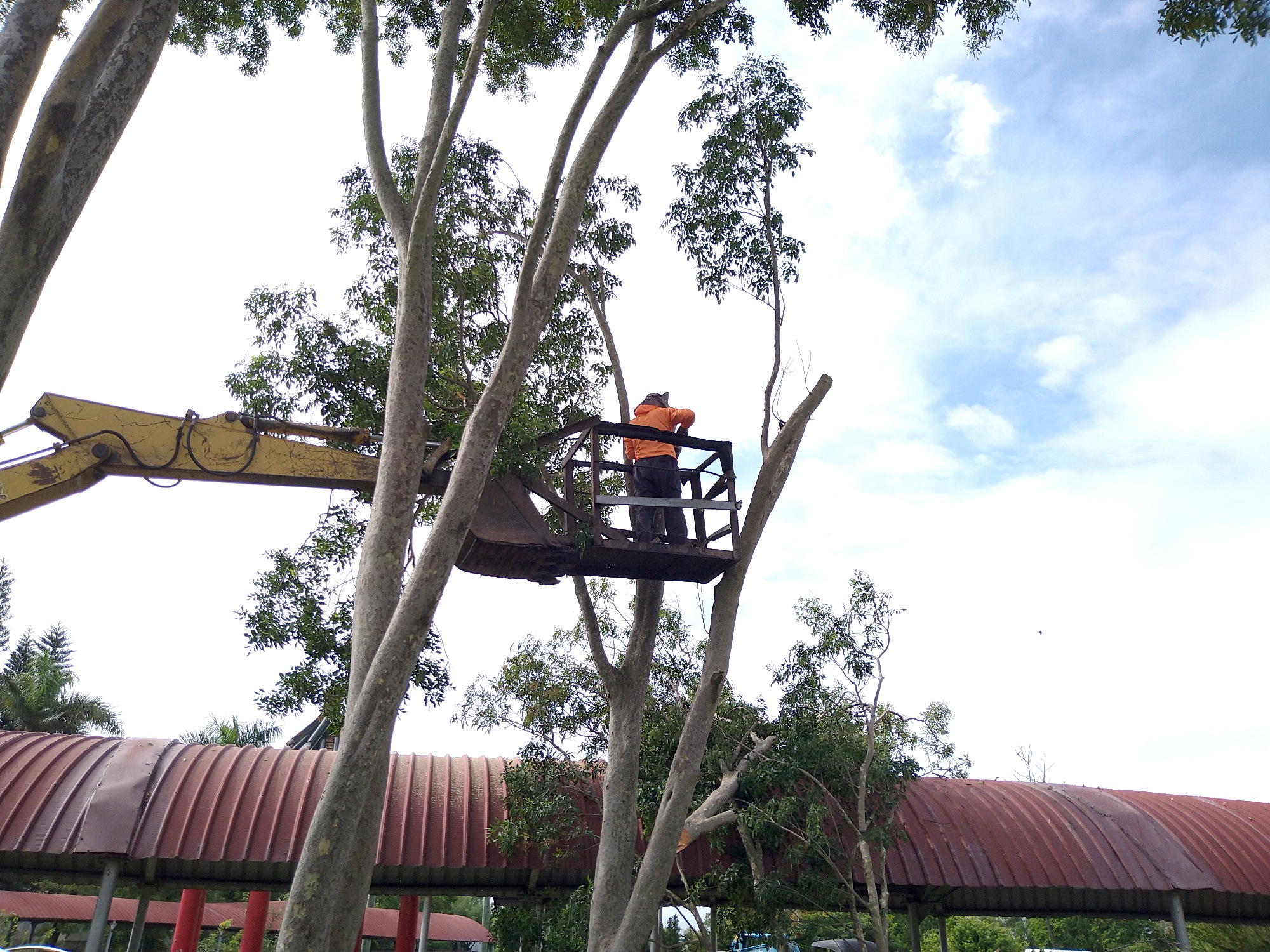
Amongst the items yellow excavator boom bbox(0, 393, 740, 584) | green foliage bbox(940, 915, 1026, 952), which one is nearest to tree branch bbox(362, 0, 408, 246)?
yellow excavator boom bbox(0, 393, 740, 584)

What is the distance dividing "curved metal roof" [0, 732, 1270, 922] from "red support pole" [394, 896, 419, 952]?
1.44 metres

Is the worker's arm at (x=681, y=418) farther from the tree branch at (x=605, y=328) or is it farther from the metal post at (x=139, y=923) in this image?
the metal post at (x=139, y=923)

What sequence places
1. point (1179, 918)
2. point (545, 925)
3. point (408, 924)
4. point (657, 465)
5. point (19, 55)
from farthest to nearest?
point (408, 924)
point (1179, 918)
point (545, 925)
point (657, 465)
point (19, 55)

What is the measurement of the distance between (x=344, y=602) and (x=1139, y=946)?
13.3 meters

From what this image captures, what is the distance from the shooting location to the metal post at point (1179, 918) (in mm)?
13828

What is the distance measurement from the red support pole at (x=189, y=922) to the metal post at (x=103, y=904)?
1.89 m

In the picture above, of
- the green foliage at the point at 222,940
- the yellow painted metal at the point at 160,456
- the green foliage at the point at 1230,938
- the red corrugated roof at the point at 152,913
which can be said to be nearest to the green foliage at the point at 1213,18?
the yellow painted metal at the point at 160,456

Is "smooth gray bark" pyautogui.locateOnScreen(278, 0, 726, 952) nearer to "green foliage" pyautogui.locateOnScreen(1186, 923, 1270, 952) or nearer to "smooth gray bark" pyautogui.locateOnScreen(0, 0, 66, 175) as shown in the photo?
"smooth gray bark" pyautogui.locateOnScreen(0, 0, 66, 175)

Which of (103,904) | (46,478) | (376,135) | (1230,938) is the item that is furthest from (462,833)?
(1230,938)

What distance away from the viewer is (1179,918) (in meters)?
14.2

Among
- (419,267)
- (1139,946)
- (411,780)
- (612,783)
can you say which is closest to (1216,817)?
(1139,946)

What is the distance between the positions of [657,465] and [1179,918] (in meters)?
11.5

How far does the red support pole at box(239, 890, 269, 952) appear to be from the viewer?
14.1 m

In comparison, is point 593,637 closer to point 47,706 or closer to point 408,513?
point 408,513
